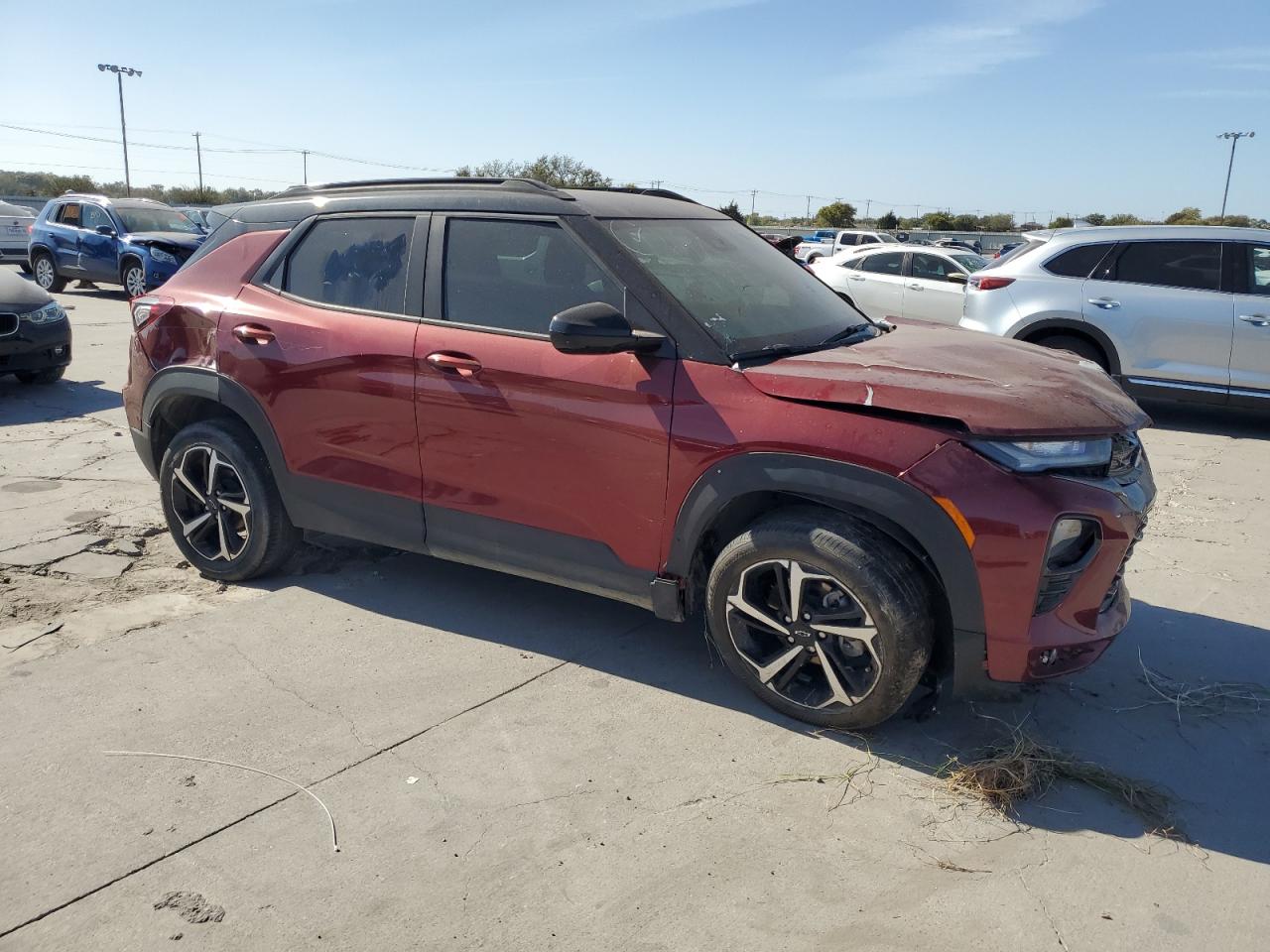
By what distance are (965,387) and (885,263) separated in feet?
35.4

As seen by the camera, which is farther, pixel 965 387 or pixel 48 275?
pixel 48 275

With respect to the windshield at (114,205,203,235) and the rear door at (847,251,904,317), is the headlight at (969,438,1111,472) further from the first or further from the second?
the windshield at (114,205,203,235)

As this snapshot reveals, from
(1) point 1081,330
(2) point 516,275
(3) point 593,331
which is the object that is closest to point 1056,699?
(3) point 593,331

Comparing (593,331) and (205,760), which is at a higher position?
(593,331)

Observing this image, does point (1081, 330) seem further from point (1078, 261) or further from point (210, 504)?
point (210, 504)

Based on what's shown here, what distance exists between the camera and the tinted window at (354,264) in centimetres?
412

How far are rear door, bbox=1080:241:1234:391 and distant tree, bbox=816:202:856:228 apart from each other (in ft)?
151

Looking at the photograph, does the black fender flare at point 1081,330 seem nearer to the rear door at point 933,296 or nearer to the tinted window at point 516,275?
the rear door at point 933,296

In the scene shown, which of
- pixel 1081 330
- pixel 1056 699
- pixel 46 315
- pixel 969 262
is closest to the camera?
pixel 1056 699

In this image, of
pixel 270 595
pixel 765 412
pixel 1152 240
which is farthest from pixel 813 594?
pixel 1152 240

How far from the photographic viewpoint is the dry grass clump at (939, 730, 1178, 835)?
3004mm

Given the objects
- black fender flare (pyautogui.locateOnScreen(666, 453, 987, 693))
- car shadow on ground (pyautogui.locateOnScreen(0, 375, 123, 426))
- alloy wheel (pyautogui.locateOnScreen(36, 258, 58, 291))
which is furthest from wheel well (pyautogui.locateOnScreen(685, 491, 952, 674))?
alloy wheel (pyautogui.locateOnScreen(36, 258, 58, 291))

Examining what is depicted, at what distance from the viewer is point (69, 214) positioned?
Answer: 16828 mm

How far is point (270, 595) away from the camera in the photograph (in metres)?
4.56
